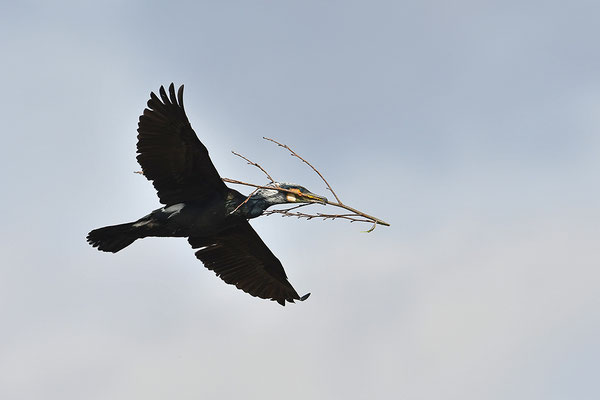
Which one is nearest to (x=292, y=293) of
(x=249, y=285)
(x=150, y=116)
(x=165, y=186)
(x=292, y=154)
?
(x=249, y=285)

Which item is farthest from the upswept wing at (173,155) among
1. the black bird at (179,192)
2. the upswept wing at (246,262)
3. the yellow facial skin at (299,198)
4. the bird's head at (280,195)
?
the upswept wing at (246,262)

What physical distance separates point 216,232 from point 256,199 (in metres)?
0.78

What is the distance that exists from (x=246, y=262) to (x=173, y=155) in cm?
227

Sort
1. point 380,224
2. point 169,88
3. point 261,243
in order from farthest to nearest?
point 261,243, point 169,88, point 380,224

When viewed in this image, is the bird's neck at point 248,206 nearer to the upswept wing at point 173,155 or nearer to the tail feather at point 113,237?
the upswept wing at point 173,155

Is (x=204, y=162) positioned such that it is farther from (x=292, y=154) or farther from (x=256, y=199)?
(x=292, y=154)

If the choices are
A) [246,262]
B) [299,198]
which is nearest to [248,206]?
[299,198]

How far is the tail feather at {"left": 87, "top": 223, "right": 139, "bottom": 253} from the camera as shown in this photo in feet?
32.5

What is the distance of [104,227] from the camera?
391 inches

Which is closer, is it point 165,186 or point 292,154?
point 292,154

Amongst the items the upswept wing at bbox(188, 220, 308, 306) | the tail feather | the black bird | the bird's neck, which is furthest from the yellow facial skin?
the tail feather

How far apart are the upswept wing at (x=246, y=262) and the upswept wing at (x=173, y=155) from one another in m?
1.09

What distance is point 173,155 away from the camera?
9.66 m

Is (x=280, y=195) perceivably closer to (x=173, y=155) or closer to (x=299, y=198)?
(x=299, y=198)
